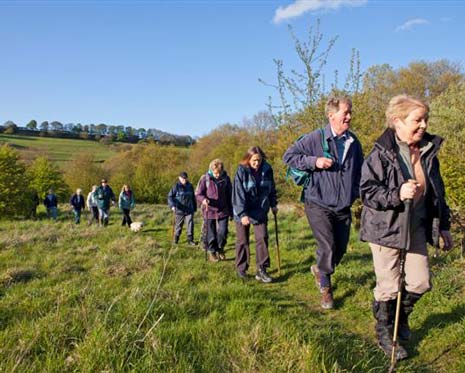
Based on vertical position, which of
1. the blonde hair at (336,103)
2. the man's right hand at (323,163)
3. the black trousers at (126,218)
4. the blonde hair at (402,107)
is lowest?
the black trousers at (126,218)

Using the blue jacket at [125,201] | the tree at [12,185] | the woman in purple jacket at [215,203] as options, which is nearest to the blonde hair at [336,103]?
the woman in purple jacket at [215,203]

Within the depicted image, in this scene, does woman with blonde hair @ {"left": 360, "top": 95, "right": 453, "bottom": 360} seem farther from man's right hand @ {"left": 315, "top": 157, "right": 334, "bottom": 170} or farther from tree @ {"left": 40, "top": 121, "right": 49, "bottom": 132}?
tree @ {"left": 40, "top": 121, "right": 49, "bottom": 132}

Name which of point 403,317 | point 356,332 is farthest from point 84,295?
point 403,317

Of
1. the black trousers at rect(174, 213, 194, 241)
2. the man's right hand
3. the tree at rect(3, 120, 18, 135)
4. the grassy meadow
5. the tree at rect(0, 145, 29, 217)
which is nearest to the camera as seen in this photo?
the grassy meadow

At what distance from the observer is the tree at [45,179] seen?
4512cm

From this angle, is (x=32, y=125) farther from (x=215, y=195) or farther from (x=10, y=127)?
(x=215, y=195)

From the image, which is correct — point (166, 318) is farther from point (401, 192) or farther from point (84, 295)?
point (401, 192)

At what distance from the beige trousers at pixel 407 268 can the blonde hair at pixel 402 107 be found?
42.8 inches

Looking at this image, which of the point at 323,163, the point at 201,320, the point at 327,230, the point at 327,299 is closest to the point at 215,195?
the point at 327,230

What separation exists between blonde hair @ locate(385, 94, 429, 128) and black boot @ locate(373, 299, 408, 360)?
1.70 m

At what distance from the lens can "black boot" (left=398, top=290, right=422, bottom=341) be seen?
142 inches

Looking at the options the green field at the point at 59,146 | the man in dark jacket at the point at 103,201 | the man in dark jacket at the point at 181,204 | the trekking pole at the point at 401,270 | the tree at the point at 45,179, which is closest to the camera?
the trekking pole at the point at 401,270

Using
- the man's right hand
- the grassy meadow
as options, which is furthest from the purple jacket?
the man's right hand

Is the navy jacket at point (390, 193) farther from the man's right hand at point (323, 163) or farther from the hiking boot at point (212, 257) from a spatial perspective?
the hiking boot at point (212, 257)
